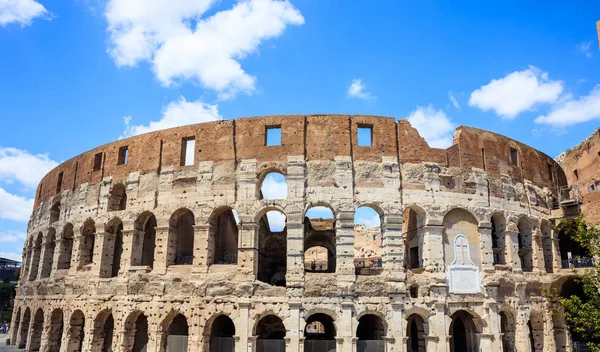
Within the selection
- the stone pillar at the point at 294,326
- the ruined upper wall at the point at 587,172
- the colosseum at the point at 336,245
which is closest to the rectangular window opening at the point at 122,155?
the colosseum at the point at 336,245

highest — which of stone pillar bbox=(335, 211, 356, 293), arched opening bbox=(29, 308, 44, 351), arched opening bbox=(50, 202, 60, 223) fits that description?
arched opening bbox=(50, 202, 60, 223)

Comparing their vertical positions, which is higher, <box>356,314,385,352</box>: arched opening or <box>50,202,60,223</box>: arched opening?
<box>50,202,60,223</box>: arched opening

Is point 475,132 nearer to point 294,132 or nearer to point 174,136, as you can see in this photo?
point 294,132

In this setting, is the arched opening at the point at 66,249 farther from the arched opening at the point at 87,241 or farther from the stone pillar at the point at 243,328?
the stone pillar at the point at 243,328

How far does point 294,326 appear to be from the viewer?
1650cm

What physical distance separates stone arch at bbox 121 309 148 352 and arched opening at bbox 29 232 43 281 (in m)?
10.4

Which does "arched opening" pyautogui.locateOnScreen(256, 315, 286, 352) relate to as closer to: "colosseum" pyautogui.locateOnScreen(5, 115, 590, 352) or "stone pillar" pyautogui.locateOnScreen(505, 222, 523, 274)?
"colosseum" pyautogui.locateOnScreen(5, 115, 590, 352)

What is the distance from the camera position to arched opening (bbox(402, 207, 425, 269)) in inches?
720

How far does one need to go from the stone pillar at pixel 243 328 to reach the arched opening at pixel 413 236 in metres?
6.97

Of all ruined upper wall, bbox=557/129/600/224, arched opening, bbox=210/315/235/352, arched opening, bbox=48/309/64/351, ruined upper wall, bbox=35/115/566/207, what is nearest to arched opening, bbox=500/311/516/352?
ruined upper wall, bbox=35/115/566/207

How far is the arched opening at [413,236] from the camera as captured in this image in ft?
60.0

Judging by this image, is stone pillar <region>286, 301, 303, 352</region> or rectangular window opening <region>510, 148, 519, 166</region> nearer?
stone pillar <region>286, 301, 303, 352</region>

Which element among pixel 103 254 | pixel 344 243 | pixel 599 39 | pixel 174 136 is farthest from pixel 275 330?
pixel 599 39

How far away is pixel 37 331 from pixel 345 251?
58.4 feet
